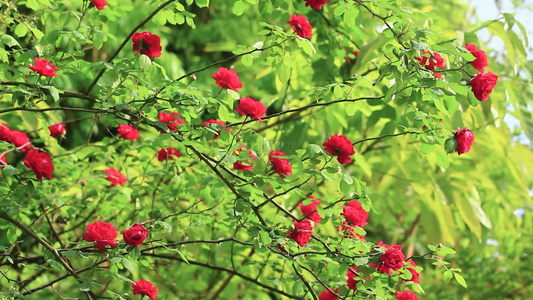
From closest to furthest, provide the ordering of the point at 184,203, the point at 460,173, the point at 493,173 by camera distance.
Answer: the point at 460,173
the point at 184,203
the point at 493,173

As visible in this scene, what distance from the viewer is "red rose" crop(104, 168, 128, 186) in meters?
2.07

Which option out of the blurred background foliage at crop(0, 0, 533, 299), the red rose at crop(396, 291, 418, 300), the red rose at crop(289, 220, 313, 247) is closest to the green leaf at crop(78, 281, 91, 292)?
the blurred background foliage at crop(0, 0, 533, 299)

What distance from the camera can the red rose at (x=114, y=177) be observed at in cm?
207

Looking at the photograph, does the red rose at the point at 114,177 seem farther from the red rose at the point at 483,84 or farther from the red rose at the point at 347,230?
the red rose at the point at 483,84

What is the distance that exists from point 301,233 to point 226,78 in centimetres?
42

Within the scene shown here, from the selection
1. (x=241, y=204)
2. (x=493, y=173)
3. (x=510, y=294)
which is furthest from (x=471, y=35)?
(x=510, y=294)

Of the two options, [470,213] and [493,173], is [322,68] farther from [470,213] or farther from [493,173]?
[493,173]

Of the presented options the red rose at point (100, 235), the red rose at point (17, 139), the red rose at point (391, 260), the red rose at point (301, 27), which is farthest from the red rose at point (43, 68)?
the red rose at point (391, 260)

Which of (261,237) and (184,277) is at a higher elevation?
(261,237)

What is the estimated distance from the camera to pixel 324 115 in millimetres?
2152

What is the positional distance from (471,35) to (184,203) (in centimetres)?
124

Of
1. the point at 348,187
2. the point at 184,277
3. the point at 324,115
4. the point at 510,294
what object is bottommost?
the point at 510,294

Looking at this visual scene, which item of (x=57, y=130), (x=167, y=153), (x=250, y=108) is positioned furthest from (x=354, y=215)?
(x=57, y=130)

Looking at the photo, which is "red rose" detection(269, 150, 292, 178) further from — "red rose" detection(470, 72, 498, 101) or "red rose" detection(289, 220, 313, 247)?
"red rose" detection(470, 72, 498, 101)
